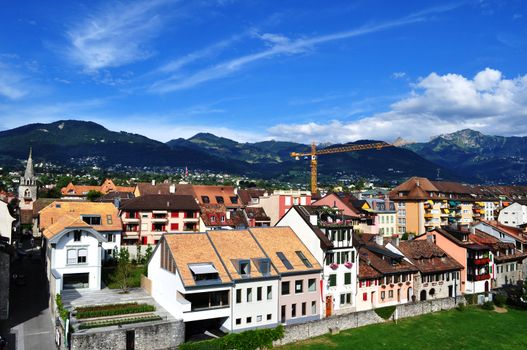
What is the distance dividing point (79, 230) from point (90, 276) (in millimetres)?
6301

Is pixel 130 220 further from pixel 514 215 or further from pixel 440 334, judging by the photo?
pixel 514 215

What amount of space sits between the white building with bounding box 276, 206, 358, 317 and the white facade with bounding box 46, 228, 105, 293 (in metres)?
27.0

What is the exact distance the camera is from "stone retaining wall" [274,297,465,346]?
4778 cm

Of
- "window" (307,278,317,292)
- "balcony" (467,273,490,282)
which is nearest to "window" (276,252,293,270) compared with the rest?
"window" (307,278,317,292)

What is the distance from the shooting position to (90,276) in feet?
190

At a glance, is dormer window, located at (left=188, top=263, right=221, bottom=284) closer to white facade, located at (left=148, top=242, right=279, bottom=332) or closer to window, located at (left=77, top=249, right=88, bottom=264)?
white facade, located at (left=148, top=242, right=279, bottom=332)

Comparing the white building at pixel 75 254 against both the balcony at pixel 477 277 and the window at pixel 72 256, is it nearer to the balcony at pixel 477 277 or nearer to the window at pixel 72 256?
the window at pixel 72 256

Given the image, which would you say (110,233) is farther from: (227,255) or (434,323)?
(434,323)

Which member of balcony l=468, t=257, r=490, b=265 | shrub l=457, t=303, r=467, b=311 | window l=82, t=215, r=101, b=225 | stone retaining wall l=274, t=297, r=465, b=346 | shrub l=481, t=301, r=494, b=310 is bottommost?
shrub l=481, t=301, r=494, b=310

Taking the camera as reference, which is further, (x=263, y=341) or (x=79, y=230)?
(x=79, y=230)

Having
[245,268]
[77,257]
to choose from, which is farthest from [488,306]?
[77,257]

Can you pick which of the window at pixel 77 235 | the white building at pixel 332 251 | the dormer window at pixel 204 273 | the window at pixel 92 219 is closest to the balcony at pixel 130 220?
the window at pixel 92 219

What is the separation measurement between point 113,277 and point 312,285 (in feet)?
96.1

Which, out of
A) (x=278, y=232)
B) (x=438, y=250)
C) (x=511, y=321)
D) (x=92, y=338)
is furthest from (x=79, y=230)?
(x=511, y=321)
